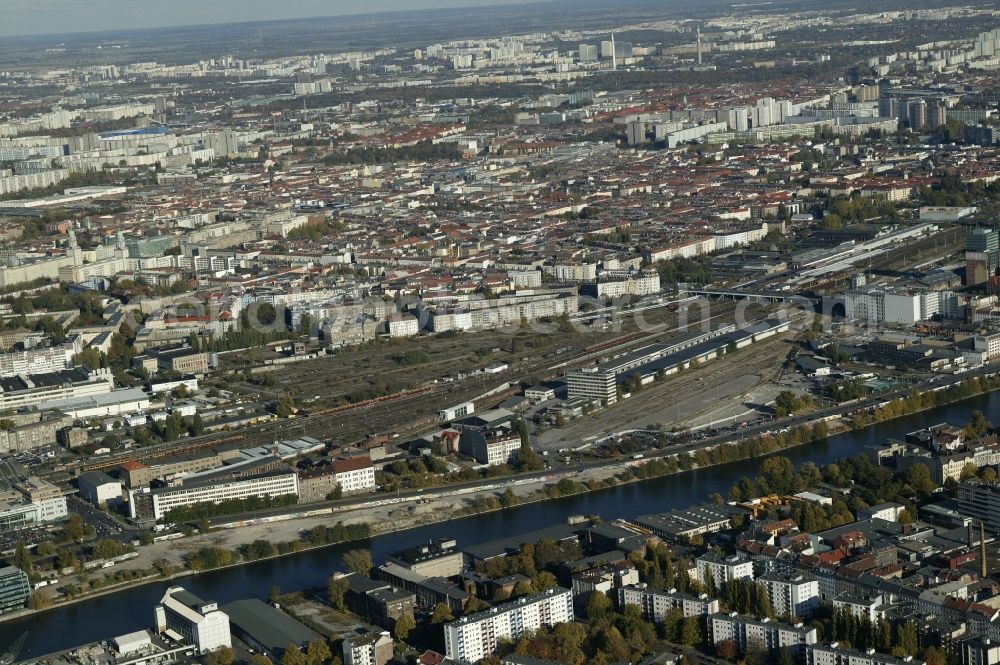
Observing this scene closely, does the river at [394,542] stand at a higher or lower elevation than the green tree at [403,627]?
lower

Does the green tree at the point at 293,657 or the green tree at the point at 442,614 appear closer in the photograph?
the green tree at the point at 293,657

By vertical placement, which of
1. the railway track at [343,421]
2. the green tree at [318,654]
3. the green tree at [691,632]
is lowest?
the railway track at [343,421]

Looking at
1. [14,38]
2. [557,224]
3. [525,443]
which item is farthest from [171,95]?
[14,38]

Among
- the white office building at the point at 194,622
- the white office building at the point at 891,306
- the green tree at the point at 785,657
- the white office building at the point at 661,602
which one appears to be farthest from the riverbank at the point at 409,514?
the white office building at the point at 891,306

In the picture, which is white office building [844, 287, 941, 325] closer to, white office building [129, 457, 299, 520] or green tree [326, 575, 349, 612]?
white office building [129, 457, 299, 520]

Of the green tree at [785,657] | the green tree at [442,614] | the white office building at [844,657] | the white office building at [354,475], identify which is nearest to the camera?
the white office building at [844,657]

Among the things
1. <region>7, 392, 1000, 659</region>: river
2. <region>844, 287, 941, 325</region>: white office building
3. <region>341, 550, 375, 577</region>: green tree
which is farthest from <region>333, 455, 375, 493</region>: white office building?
<region>844, 287, 941, 325</region>: white office building

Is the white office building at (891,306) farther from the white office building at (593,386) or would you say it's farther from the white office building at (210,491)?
the white office building at (210,491)

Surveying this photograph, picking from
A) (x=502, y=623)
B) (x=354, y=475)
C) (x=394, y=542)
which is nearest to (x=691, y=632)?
(x=502, y=623)
